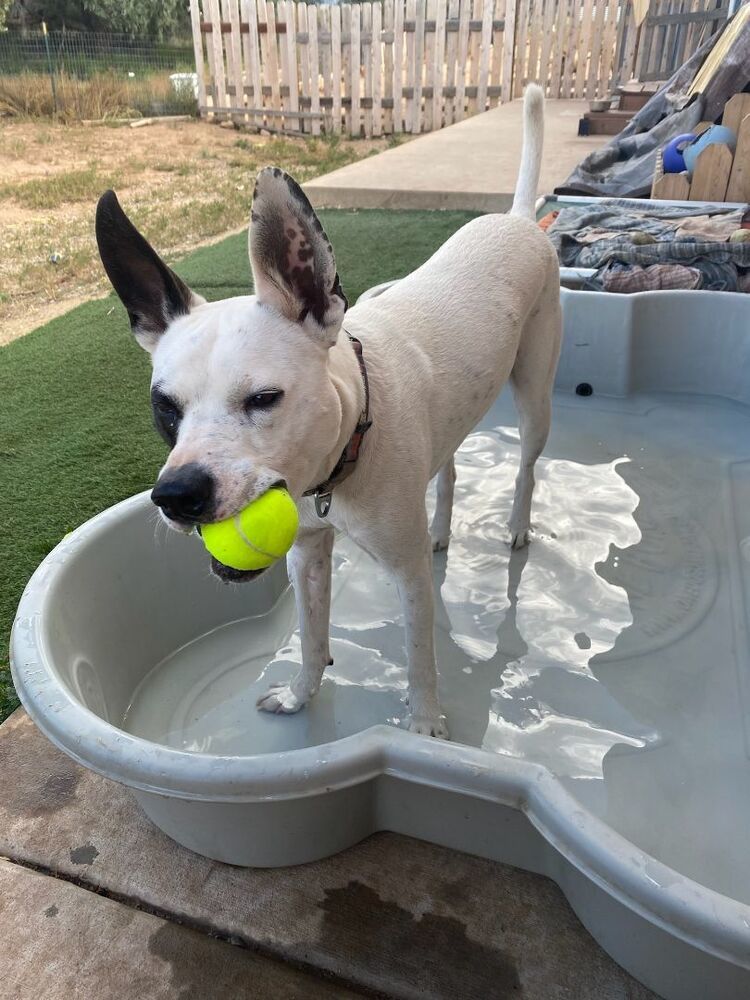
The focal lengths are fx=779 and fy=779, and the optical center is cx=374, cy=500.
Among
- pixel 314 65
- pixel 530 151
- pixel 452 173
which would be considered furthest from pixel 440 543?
pixel 314 65

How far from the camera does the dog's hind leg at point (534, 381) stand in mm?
2471

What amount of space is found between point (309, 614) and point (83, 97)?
43.4 ft

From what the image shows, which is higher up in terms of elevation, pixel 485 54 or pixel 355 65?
pixel 485 54

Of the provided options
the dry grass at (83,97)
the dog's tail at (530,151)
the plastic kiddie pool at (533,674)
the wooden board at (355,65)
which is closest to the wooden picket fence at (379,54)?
the wooden board at (355,65)

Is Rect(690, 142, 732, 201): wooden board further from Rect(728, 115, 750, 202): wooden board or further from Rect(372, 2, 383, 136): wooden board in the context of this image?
Rect(372, 2, 383, 136): wooden board

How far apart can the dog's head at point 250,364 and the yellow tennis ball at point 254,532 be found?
0.02 m

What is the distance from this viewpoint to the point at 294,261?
1460mm

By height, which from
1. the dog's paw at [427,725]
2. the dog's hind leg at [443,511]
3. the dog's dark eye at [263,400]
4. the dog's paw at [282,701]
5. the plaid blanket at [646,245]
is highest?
the dog's dark eye at [263,400]

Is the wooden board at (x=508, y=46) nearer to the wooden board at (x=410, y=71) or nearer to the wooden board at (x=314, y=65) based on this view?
the wooden board at (x=410, y=71)

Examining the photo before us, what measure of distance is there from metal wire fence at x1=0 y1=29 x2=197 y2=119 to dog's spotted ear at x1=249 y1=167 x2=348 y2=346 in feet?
42.1

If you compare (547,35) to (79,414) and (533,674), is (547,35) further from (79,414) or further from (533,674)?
(533,674)

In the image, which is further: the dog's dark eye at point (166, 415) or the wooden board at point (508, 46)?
the wooden board at point (508, 46)

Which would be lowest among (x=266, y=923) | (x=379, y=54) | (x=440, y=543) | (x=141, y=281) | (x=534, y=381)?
(x=266, y=923)

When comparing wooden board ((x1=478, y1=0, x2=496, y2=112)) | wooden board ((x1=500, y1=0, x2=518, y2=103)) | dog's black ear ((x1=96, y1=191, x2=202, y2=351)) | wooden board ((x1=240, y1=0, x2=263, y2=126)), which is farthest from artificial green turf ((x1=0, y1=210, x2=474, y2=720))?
wooden board ((x1=500, y1=0, x2=518, y2=103))
